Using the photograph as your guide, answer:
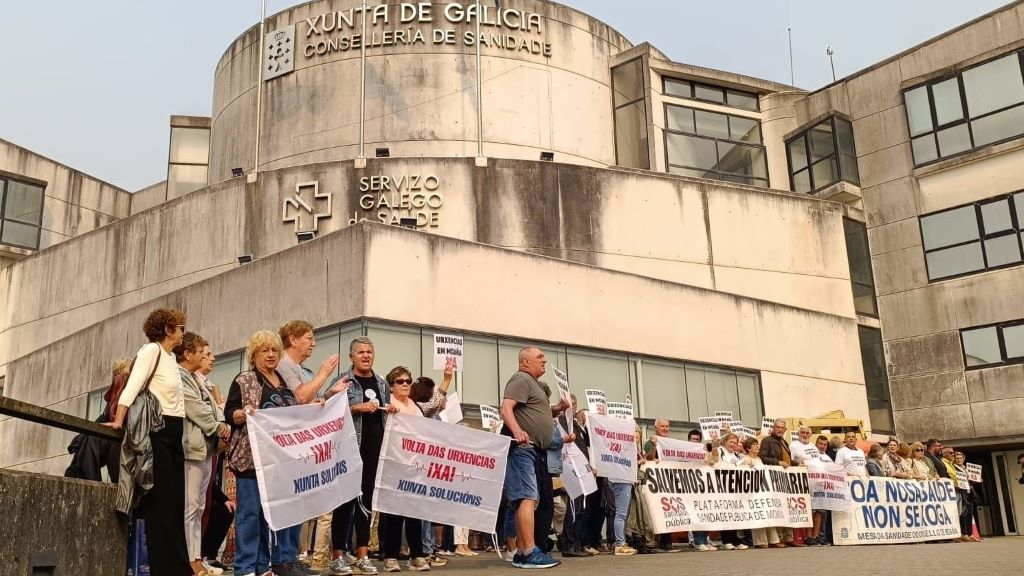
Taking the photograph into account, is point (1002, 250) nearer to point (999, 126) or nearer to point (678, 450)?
point (999, 126)

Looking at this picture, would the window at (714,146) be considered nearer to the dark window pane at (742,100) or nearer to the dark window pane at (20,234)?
the dark window pane at (742,100)

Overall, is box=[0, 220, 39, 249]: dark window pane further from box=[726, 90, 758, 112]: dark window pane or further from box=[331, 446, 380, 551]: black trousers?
box=[331, 446, 380, 551]: black trousers

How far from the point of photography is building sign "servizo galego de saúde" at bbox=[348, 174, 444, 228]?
78.8ft

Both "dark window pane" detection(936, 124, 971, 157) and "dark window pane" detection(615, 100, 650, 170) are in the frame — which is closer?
"dark window pane" detection(936, 124, 971, 157)

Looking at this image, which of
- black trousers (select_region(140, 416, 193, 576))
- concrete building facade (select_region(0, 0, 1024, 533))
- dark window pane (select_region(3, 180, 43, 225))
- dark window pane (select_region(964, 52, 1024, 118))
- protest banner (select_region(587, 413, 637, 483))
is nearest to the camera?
black trousers (select_region(140, 416, 193, 576))

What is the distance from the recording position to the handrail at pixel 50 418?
566 cm

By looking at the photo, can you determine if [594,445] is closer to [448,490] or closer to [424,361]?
[448,490]

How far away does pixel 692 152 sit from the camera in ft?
101

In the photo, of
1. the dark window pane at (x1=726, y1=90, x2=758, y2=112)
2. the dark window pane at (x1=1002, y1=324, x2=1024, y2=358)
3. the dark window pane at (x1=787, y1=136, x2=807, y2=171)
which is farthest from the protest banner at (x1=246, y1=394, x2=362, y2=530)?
the dark window pane at (x1=726, y1=90, x2=758, y2=112)

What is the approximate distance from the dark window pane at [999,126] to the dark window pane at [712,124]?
7.56 m

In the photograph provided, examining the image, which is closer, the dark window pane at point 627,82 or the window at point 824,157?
the window at point 824,157

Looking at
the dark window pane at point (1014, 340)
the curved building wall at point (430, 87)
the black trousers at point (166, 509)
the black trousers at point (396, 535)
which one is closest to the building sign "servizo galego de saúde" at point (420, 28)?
the curved building wall at point (430, 87)

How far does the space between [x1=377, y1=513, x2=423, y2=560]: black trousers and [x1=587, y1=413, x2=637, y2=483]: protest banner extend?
332 centimetres

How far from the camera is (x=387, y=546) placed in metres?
8.28
